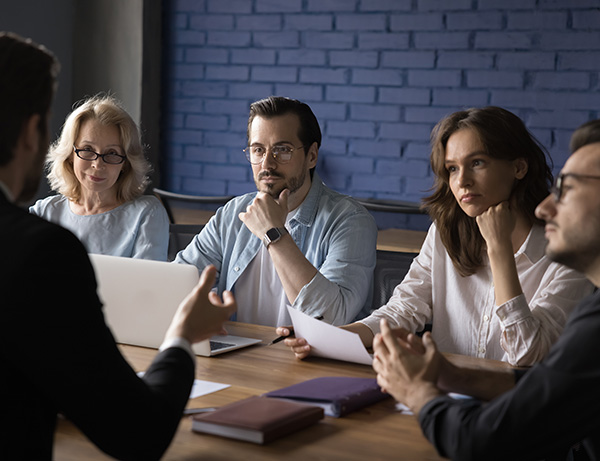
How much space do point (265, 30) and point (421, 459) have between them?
3613mm

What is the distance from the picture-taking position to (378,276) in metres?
2.33

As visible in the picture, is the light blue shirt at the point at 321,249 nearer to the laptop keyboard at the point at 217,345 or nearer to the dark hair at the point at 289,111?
the dark hair at the point at 289,111

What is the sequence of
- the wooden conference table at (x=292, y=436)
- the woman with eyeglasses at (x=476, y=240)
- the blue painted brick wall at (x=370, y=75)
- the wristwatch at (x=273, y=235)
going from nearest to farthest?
1. the wooden conference table at (x=292, y=436)
2. the woman with eyeglasses at (x=476, y=240)
3. the wristwatch at (x=273, y=235)
4. the blue painted brick wall at (x=370, y=75)

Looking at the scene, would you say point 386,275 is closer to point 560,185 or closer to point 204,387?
point 204,387

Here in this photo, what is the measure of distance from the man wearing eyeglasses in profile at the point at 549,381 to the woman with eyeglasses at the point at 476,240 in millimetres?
590

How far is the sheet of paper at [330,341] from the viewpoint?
168 cm

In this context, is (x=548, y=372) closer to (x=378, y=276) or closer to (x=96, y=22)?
(x=378, y=276)

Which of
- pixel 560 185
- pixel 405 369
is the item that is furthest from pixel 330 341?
pixel 560 185

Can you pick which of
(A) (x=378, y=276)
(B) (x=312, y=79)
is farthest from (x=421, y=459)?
(B) (x=312, y=79)

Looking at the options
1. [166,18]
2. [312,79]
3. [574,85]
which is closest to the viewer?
[574,85]

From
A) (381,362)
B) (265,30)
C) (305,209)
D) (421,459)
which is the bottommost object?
(421,459)

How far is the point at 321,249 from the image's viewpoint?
2426mm

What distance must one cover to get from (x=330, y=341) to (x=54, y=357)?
827 mm

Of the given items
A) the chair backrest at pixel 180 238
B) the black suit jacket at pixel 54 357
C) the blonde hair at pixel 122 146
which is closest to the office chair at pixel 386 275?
the chair backrest at pixel 180 238
